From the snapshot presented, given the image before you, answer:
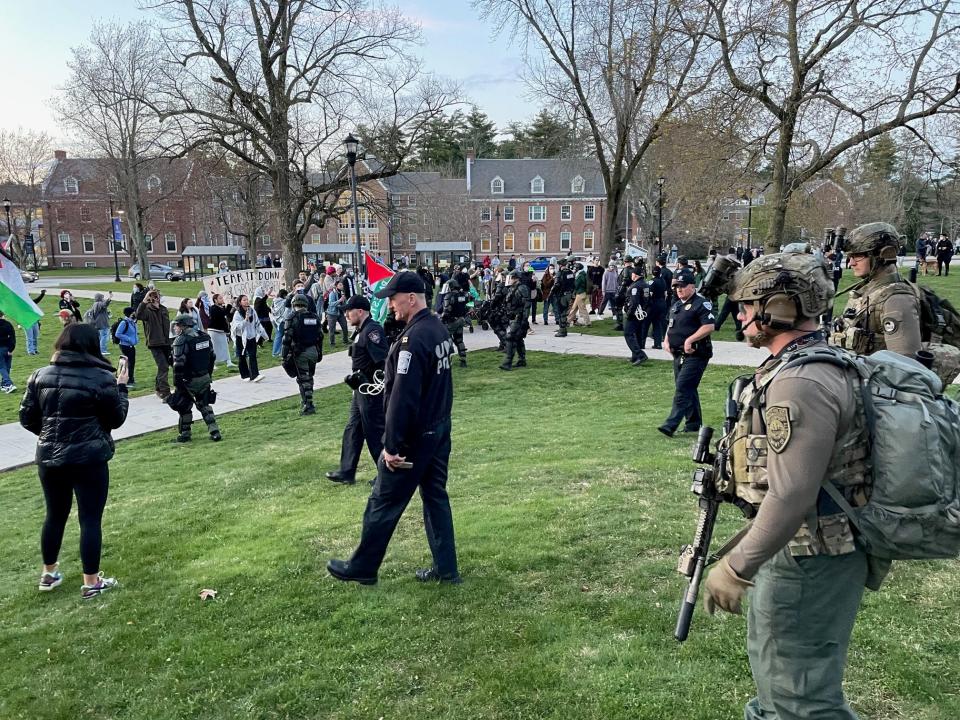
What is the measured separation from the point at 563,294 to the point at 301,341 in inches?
406

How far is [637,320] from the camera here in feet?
46.8

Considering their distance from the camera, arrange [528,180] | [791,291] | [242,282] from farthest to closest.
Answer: [528,180] < [242,282] < [791,291]

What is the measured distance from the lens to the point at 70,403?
4684mm

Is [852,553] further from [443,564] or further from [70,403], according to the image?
[70,403]

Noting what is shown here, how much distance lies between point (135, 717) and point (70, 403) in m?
2.27

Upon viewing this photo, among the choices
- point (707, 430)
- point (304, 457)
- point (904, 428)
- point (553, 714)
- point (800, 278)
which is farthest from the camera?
point (304, 457)

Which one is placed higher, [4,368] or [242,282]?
[242,282]

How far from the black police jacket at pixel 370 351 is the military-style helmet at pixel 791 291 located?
15.2 ft

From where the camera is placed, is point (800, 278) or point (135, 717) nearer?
point (800, 278)

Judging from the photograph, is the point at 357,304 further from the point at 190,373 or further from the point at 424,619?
the point at 190,373

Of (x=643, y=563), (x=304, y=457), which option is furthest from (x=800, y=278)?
(x=304, y=457)

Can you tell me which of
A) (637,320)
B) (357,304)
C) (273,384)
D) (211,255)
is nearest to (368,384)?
(357,304)

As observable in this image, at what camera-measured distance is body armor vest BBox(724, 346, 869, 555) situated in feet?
6.94

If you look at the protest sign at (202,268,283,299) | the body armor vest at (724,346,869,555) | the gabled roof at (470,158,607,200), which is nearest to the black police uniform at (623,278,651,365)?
the protest sign at (202,268,283,299)
